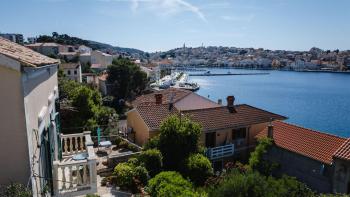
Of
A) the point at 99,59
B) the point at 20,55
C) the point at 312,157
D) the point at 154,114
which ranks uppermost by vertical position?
the point at 99,59

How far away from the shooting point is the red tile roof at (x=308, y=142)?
19.0 m

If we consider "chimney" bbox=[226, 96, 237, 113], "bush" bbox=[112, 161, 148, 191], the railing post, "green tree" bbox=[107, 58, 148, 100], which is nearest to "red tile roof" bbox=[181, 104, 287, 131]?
"chimney" bbox=[226, 96, 237, 113]

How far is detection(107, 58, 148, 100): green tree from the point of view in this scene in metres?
58.1

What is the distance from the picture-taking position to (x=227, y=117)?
2506cm

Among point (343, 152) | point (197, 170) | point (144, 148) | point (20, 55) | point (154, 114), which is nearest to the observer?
point (20, 55)

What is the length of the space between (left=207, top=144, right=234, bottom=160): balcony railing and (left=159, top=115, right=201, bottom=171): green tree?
584 cm

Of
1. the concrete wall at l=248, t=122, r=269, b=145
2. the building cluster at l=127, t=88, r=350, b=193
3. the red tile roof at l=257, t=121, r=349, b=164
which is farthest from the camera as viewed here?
the concrete wall at l=248, t=122, r=269, b=145

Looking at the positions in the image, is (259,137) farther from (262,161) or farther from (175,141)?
(175,141)

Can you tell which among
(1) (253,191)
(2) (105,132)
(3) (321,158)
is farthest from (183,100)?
(1) (253,191)

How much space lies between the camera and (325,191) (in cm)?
1842

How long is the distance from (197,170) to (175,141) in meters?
2.13

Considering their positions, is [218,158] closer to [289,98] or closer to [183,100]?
[183,100]

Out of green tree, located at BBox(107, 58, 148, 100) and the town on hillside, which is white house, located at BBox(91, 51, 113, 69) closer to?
green tree, located at BBox(107, 58, 148, 100)

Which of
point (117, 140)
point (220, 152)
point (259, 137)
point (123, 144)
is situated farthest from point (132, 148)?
point (259, 137)
